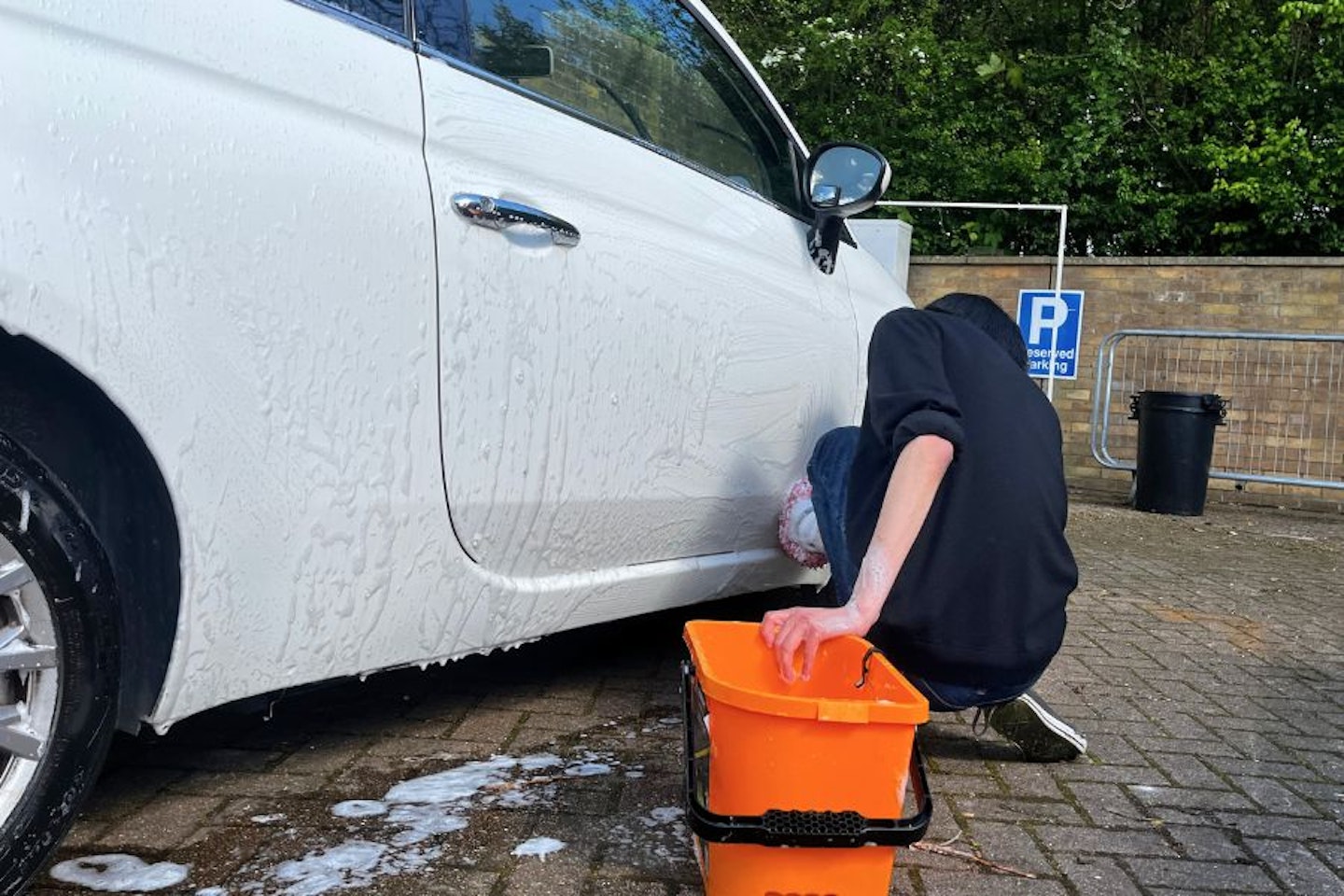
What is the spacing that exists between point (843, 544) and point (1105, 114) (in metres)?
12.8

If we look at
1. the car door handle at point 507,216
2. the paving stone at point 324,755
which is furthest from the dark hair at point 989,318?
the paving stone at point 324,755

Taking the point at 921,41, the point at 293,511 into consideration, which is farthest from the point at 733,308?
→ the point at 921,41

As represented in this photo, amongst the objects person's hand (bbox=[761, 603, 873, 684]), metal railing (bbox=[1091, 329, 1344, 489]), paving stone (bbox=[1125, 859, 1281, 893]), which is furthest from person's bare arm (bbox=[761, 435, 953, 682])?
metal railing (bbox=[1091, 329, 1344, 489])

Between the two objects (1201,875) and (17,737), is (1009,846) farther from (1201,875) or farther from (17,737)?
(17,737)

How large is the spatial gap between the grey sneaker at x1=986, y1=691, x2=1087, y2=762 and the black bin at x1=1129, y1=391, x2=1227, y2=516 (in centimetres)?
739

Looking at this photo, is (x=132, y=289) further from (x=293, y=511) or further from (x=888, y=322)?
(x=888, y=322)

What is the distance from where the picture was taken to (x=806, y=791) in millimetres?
1774

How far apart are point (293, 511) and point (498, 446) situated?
0.48 meters

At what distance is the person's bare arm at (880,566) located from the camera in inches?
79.5

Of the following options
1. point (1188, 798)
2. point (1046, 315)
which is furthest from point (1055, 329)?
point (1188, 798)

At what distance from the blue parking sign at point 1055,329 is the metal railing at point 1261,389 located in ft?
1.74

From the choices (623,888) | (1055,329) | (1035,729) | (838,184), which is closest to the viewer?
(623,888)

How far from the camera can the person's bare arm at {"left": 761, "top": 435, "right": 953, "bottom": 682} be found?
2020mm

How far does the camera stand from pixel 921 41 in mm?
16031
